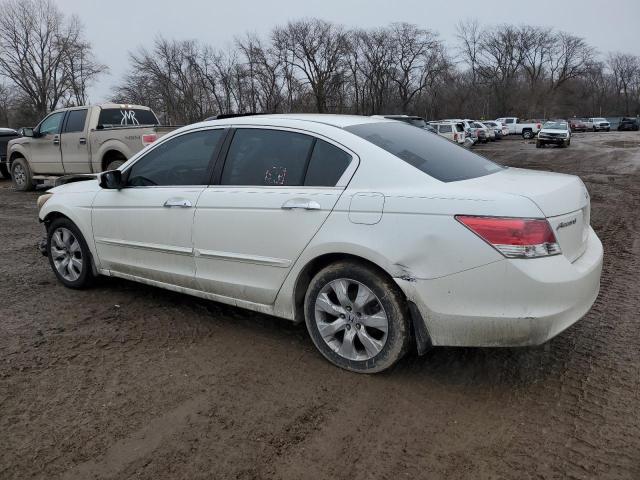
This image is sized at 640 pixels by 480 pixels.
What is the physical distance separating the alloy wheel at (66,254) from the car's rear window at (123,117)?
6.89 m

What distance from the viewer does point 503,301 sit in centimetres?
287

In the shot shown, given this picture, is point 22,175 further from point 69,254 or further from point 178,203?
point 178,203

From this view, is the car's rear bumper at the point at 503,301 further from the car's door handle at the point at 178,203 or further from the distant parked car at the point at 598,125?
the distant parked car at the point at 598,125

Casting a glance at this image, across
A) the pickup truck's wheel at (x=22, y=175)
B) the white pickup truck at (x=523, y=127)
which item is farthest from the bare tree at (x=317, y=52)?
the pickup truck's wheel at (x=22, y=175)

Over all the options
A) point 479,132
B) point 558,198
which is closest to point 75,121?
point 558,198

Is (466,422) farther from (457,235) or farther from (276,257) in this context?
(276,257)

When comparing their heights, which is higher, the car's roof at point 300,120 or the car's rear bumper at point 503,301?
the car's roof at point 300,120

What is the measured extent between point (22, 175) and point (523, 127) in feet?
160

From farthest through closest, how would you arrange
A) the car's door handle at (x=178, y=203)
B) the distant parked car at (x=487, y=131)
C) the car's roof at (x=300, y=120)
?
the distant parked car at (x=487, y=131) → the car's door handle at (x=178, y=203) → the car's roof at (x=300, y=120)

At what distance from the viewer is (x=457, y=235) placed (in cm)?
291

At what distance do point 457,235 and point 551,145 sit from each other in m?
33.4

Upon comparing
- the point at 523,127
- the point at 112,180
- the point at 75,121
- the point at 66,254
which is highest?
the point at 75,121

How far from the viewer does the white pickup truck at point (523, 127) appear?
5138cm

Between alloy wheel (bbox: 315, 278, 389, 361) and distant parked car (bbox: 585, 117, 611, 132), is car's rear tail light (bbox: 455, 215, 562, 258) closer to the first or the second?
alloy wheel (bbox: 315, 278, 389, 361)
